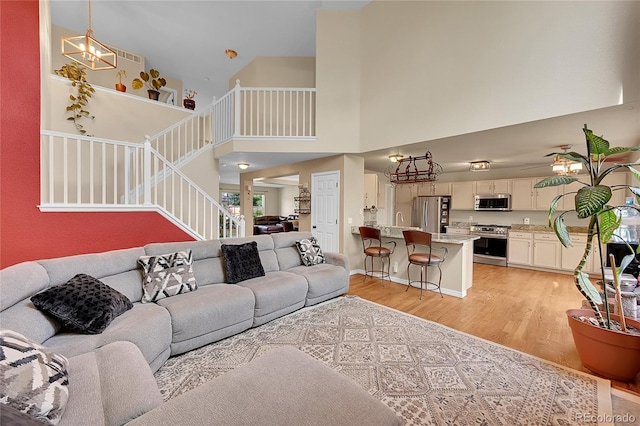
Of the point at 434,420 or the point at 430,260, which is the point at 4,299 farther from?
the point at 430,260

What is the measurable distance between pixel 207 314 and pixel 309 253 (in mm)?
1740

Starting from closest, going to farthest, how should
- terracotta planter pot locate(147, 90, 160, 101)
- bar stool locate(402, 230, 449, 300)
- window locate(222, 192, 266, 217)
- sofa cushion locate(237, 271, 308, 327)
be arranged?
sofa cushion locate(237, 271, 308, 327), bar stool locate(402, 230, 449, 300), terracotta planter pot locate(147, 90, 160, 101), window locate(222, 192, 266, 217)

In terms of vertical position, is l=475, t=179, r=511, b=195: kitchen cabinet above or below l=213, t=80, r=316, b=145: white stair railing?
below

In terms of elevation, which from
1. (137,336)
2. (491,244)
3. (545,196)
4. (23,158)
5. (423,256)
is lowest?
(137,336)

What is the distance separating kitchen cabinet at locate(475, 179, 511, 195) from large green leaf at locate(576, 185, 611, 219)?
4744 mm

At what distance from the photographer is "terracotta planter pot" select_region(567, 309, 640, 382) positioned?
1881mm

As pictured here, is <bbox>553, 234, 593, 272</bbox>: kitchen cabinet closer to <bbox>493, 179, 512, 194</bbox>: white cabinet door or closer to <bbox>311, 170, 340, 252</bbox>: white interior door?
<bbox>493, 179, 512, 194</bbox>: white cabinet door

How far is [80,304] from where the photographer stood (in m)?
1.78

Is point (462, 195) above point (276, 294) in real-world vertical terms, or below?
above

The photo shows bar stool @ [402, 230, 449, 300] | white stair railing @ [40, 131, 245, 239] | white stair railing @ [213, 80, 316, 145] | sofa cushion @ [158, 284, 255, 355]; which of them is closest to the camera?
sofa cushion @ [158, 284, 255, 355]

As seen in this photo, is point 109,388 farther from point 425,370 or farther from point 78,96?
point 78,96

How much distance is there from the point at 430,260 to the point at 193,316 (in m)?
3.05

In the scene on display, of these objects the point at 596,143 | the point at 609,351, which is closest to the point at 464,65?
the point at 596,143

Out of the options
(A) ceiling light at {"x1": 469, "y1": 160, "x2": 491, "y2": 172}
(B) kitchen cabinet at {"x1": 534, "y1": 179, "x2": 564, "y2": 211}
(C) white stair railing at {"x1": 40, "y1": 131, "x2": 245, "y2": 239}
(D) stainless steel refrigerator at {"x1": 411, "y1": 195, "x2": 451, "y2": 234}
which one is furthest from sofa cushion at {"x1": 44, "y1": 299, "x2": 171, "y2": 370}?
(B) kitchen cabinet at {"x1": 534, "y1": 179, "x2": 564, "y2": 211}
